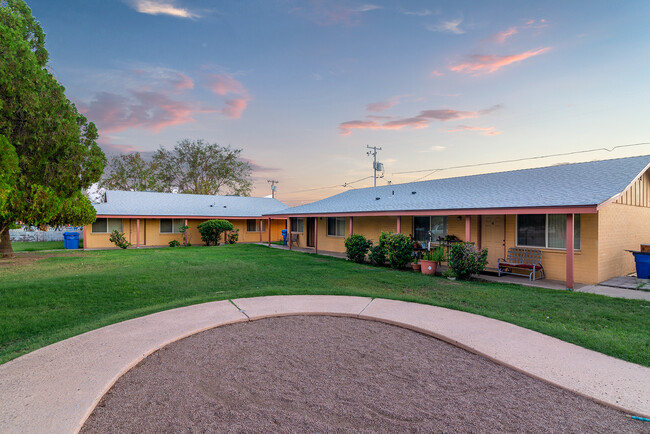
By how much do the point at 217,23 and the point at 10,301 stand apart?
33.9 ft

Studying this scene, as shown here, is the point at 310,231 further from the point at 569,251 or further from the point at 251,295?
the point at 569,251

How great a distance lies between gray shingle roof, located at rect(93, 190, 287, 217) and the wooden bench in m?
18.1

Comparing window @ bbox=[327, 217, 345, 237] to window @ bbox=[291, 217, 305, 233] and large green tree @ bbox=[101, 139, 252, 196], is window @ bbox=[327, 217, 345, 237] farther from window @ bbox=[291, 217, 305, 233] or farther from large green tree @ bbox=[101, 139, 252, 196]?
large green tree @ bbox=[101, 139, 252, 196]

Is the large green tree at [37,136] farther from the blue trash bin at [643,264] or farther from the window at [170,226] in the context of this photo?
the blue trash bin at [643,264]

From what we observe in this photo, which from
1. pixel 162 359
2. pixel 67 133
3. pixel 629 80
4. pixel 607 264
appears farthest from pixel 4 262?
pixel 629 80

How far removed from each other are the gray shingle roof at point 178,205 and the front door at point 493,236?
56.4ft

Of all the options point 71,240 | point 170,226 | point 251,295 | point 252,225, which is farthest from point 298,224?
point 251,295

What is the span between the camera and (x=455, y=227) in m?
12.1

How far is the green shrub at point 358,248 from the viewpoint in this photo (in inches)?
511

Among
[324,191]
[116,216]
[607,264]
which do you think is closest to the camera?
[607,264]

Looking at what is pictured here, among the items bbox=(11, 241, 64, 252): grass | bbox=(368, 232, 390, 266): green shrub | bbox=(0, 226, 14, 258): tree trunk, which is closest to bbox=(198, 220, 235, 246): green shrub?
bbox=(0, 226, 14, 258): tree trunk

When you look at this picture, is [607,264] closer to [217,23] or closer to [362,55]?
[362,55]

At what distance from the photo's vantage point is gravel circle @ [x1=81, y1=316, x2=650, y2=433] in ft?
8.26

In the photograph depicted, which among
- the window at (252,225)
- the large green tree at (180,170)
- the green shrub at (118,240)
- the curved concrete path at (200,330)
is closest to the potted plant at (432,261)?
the curved concrete path at (200,330)
